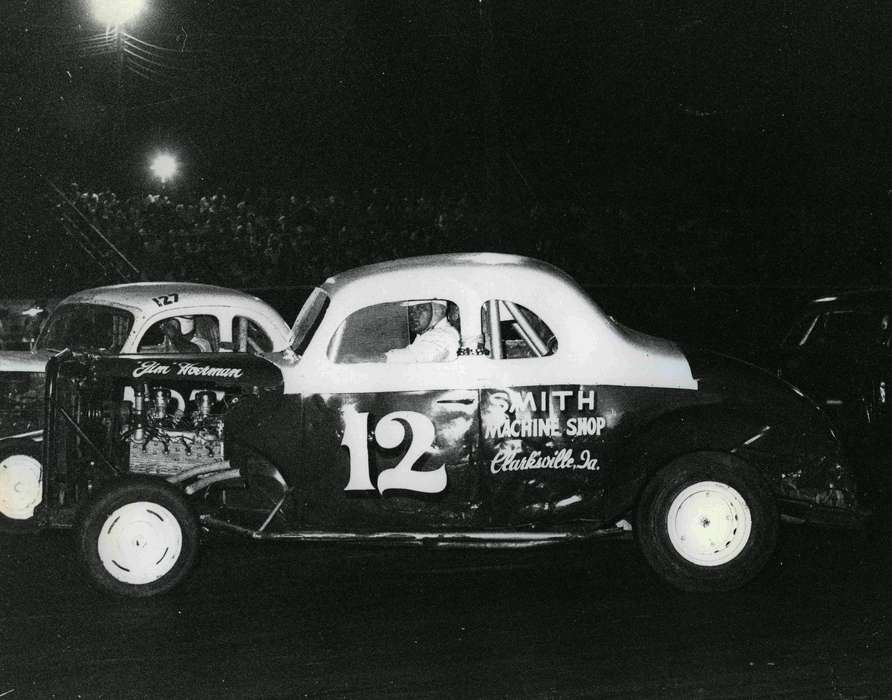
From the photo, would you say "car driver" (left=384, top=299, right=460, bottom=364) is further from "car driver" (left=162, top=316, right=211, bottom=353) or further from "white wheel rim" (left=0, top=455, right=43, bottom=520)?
"white wheel rim" (left=0, top=455, right=43, bottom=520)

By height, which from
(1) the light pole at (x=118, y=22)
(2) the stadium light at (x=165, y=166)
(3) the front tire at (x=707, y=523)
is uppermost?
(1) the light pole at (x=118, y=22)

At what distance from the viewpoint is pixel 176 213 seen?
21.4m

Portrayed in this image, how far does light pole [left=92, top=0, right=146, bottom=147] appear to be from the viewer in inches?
1042

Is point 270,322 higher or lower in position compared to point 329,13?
lower

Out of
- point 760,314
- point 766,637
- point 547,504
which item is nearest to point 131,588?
point 547,504

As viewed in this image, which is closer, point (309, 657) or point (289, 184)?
point (309, 657)

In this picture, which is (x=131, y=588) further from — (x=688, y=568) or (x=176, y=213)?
(x=176, y=213)

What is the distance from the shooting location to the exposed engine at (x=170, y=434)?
23.2ft

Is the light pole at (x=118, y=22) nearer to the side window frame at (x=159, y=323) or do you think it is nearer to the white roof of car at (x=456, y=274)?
the side window frame at (x=159, y=323)

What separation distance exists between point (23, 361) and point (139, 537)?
288 centimetres

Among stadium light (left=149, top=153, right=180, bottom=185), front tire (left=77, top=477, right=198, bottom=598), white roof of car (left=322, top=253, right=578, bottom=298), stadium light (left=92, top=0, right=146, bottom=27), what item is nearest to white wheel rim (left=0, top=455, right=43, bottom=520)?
front tire (left=77, top=477, right=198, bottom=598)

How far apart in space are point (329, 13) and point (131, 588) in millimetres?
23159

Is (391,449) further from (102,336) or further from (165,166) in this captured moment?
(165,166)

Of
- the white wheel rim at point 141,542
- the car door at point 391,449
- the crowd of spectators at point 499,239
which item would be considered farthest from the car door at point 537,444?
the crowd of spectators at point 499,239
